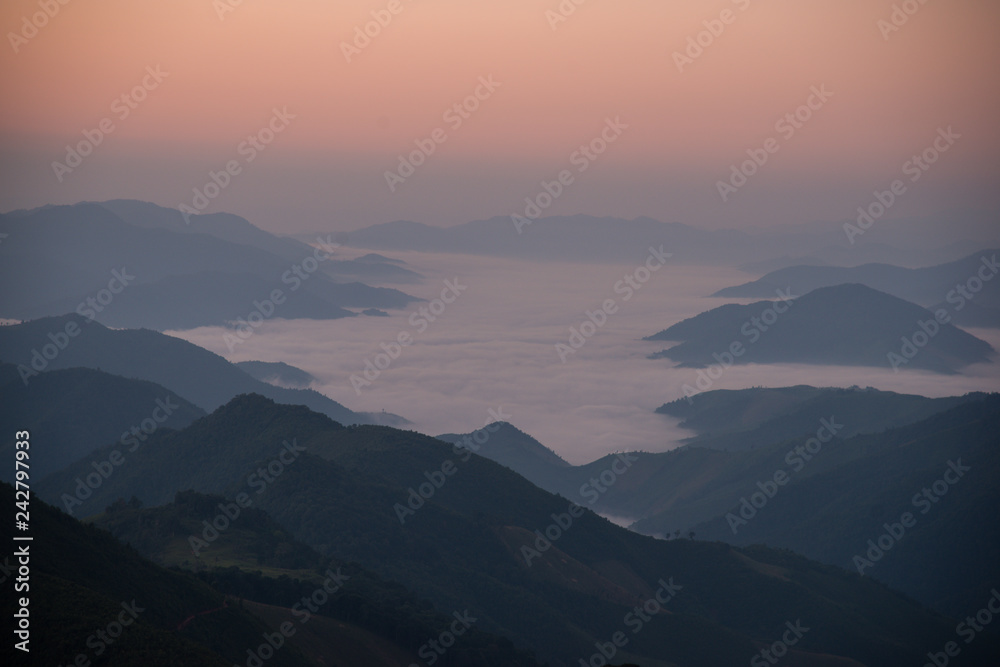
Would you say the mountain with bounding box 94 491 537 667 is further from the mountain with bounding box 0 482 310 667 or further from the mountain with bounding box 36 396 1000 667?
the mountain with bounding box 0 482 310 667

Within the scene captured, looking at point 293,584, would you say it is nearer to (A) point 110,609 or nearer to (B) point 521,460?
(A) point 110,609

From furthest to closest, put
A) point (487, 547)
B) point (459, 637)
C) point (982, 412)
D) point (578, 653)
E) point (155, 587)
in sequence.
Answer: point (982, 412) < point (487, 547) < point (578, 653) < point (459, 637) < point (155, 587)

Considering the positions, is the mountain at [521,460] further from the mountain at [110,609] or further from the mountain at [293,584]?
the mountain at [110,609]

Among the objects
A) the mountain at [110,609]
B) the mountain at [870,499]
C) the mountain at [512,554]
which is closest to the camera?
the mountain at [110,609]

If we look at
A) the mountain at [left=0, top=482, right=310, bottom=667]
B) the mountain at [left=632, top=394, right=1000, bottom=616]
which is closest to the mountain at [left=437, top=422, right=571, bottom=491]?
the mountain at [left=632, top=394, right=1000, bottom=616]

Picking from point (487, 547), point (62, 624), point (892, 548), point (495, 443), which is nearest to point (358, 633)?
point (62, 624)

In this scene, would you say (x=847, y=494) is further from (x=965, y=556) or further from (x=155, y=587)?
(x=155, y=587)

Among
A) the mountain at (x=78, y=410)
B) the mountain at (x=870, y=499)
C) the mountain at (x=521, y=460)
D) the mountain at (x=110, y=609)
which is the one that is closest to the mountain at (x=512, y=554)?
the mountain at (x=110, y=609)
